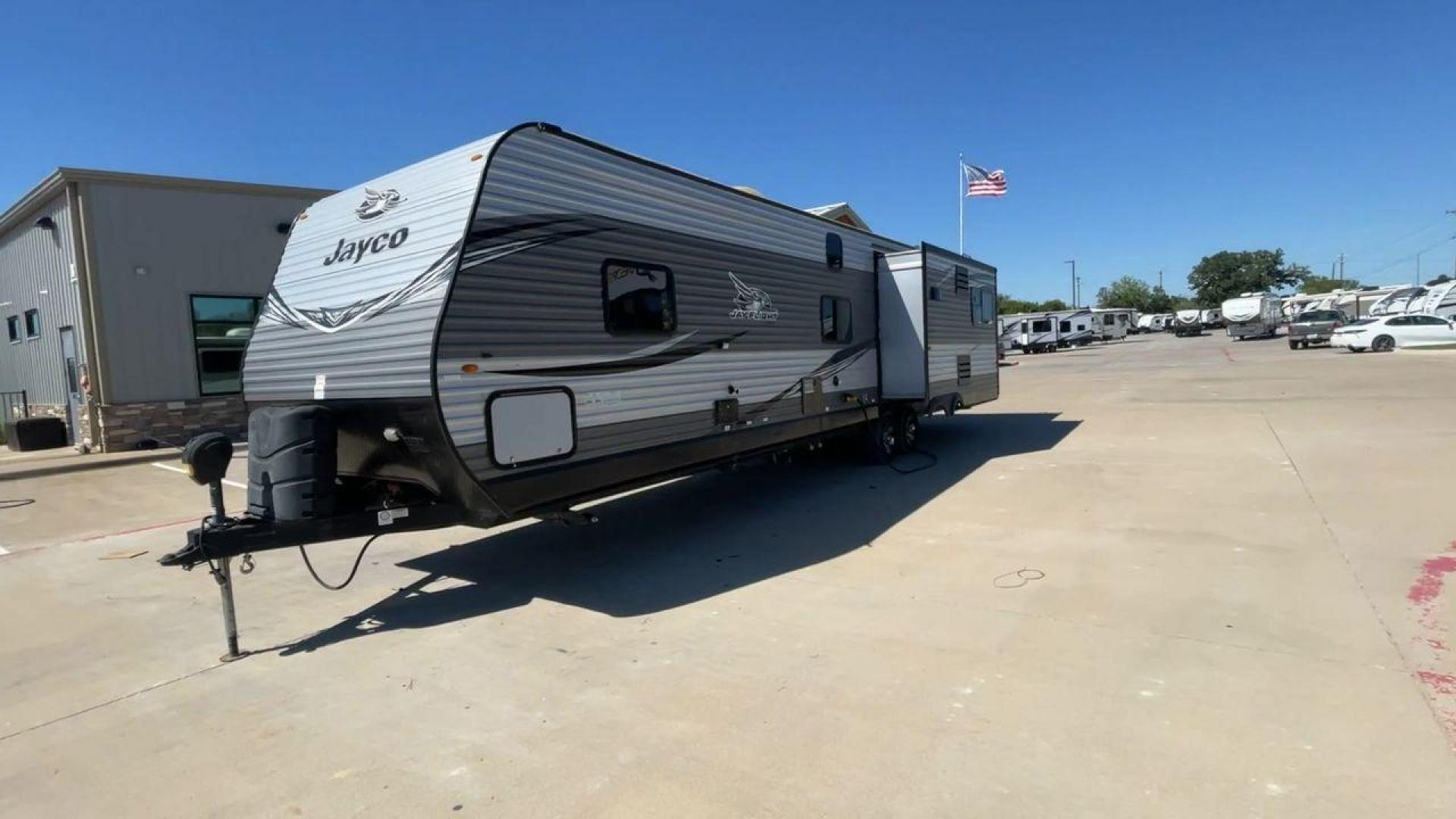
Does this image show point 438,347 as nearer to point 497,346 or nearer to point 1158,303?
point 497,346

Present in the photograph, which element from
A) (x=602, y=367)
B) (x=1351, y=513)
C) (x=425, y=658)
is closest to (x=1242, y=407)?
(x=1351, y=513)

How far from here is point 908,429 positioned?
11.3 metres

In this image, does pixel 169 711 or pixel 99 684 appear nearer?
pixel 169 711

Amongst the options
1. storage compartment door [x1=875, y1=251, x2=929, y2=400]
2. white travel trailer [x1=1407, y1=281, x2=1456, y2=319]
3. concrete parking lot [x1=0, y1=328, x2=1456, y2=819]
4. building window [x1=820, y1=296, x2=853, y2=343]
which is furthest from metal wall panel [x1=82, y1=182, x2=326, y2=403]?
white travel trailer [x1=1407, y1=281, x2=1456, y2=319]

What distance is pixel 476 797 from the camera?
312 centimetres

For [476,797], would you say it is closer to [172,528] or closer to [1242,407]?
[172,528]

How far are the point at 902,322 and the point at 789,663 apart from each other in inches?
263

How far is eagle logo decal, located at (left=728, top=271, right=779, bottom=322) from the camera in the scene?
720 centimetres

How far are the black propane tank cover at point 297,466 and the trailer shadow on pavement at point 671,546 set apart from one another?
85 centimetres

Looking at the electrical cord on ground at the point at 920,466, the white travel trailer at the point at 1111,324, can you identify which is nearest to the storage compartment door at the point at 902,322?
the electrical cord on ground at the point at 920,466

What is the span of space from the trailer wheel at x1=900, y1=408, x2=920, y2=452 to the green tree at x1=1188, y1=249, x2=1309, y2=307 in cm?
9753

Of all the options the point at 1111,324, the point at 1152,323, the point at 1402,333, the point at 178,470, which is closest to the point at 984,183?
the point at 1402,333

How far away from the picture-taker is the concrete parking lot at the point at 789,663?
10.2 ft

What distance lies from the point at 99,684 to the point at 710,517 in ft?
16.0
